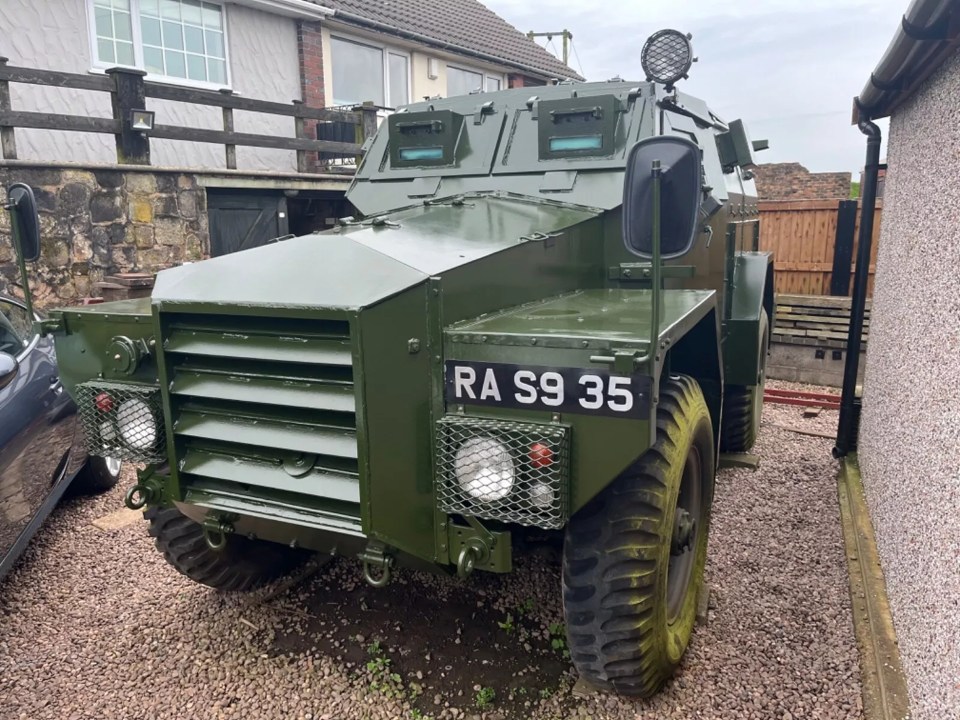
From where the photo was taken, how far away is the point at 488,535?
247cm

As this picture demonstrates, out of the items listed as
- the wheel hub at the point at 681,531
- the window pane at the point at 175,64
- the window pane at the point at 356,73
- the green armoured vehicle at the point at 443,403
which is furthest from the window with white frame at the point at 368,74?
the wheel hub at the point at 681,531

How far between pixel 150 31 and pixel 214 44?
947 mm

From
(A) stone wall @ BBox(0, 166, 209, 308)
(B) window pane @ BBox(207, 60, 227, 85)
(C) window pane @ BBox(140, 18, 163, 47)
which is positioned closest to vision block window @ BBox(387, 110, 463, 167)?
(A) stone wall @ BBox(0, 166, 209, 308)

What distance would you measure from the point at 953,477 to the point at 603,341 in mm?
1180

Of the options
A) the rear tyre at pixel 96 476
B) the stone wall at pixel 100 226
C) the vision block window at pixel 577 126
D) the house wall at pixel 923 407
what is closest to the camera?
the house wall at pixel 923 407

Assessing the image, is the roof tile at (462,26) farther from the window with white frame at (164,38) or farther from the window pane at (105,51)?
the window pane at (105,51)

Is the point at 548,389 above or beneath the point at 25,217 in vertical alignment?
beneath

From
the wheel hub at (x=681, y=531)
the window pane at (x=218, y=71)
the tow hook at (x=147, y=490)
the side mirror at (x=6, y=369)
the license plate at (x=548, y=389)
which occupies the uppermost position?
the window pane at (x=218, y=71)

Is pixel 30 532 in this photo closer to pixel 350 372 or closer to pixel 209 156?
pixel 350 372

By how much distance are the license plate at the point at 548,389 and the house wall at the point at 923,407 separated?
105cm

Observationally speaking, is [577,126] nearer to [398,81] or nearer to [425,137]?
[425,137]

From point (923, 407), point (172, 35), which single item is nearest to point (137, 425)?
point (923, 407)

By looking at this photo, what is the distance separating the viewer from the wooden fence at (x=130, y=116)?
7.09 metres

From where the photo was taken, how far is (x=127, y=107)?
7.80 meters
